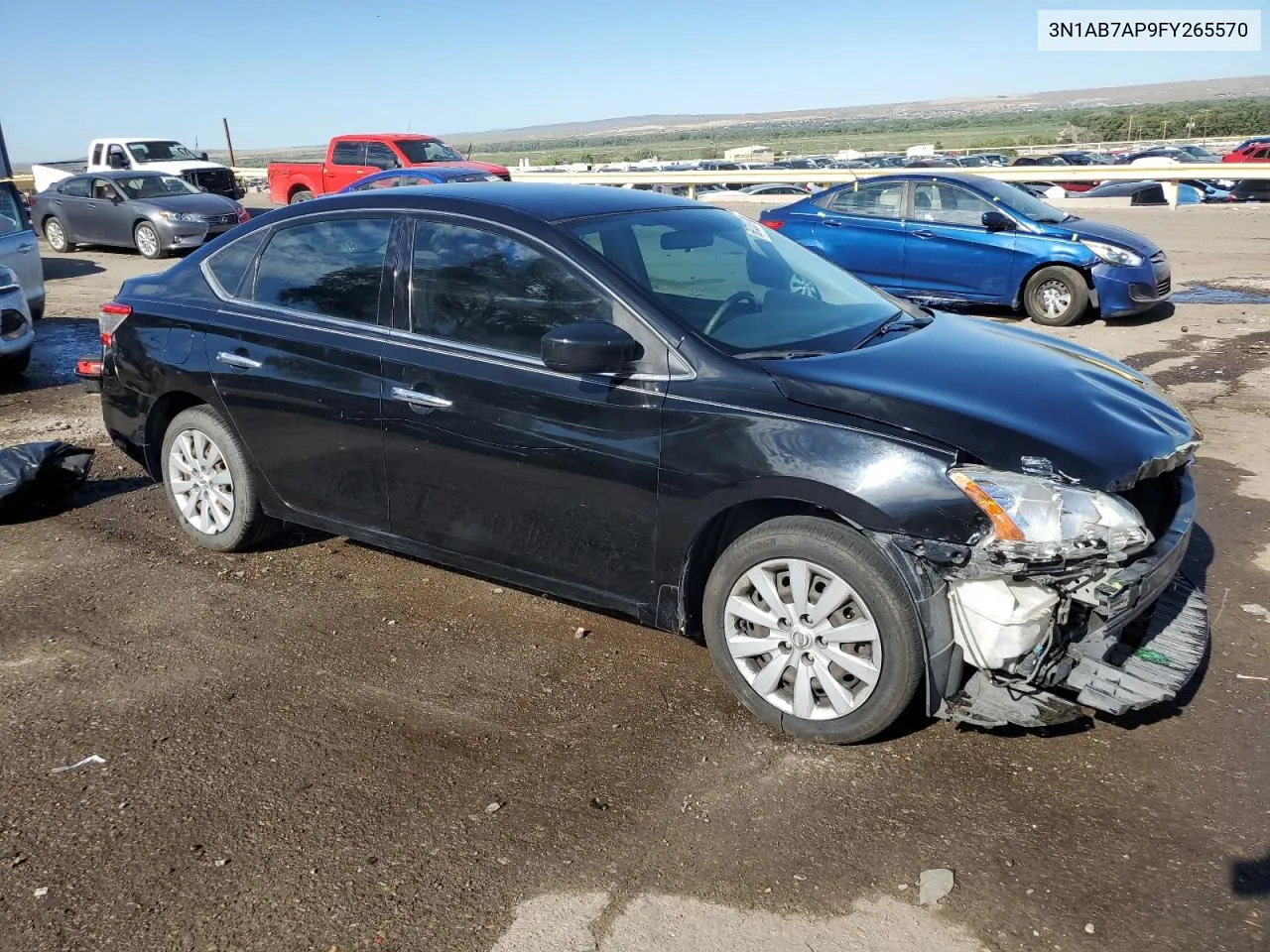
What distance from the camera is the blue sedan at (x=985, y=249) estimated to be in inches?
430

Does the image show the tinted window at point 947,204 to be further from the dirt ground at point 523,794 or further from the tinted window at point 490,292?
the tinted window at point 490,292

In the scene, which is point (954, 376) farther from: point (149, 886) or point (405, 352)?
point (149, 886)

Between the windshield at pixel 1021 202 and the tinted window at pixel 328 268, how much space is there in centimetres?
849

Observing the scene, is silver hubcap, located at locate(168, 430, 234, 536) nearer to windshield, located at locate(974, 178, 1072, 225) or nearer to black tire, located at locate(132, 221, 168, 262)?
windshield, located at locate(974, 178, 1072, 225)

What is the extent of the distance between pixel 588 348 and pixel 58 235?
1991cm

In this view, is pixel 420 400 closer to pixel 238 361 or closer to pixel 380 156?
pixel 238 361

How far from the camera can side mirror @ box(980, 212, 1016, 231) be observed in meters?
11.1

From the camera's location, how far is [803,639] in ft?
11.9

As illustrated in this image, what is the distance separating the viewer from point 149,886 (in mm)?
3029

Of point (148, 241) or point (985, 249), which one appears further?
point (148, 241)

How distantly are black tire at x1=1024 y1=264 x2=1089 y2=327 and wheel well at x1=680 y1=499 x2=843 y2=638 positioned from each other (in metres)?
8.53

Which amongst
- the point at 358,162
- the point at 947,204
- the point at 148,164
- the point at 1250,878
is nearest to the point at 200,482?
the point at 1250,878

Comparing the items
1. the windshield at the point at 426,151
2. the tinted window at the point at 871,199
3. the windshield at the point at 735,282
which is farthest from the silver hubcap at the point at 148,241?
the windshield at the point at 735,282

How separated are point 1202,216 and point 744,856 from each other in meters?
20.4
